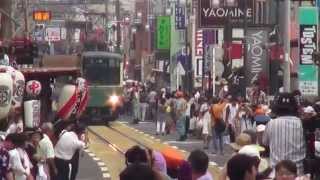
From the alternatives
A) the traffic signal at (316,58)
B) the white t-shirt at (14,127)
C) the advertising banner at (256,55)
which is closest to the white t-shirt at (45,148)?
the white t-shirt at (14,127)

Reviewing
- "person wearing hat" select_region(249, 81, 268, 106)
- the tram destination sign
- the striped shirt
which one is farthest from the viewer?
the tram destination sign

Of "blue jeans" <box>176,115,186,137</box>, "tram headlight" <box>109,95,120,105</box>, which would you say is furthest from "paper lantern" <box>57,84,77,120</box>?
"tram headlight" <box>109,95,120,105</box>

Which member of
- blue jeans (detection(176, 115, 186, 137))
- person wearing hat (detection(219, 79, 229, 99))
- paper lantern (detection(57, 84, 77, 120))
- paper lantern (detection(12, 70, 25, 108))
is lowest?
blue jeans (detection(176, 115, 186, 137))

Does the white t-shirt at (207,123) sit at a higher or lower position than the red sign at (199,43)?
lower

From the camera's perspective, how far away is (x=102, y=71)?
45.4m

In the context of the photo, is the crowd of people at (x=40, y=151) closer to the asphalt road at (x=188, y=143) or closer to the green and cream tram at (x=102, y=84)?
the asphalt road at (x=188, y=143)

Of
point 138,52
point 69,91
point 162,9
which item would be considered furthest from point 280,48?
point 138,52

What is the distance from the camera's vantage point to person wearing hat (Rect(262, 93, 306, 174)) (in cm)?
1104

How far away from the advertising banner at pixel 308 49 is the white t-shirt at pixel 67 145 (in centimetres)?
1265

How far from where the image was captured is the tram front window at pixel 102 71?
45219 mm

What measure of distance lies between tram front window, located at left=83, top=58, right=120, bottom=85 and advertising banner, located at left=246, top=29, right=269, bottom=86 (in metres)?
10.0

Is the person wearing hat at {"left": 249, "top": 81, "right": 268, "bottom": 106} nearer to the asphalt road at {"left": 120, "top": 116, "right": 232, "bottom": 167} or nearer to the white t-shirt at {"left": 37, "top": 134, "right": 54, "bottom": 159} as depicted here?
the asphalt road at {"left": 120, "top": 116, "right": 232, "bottom": 167}

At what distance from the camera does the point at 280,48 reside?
3055cm

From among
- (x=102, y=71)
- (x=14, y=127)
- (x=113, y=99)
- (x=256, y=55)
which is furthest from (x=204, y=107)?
(x=102, y=71)
